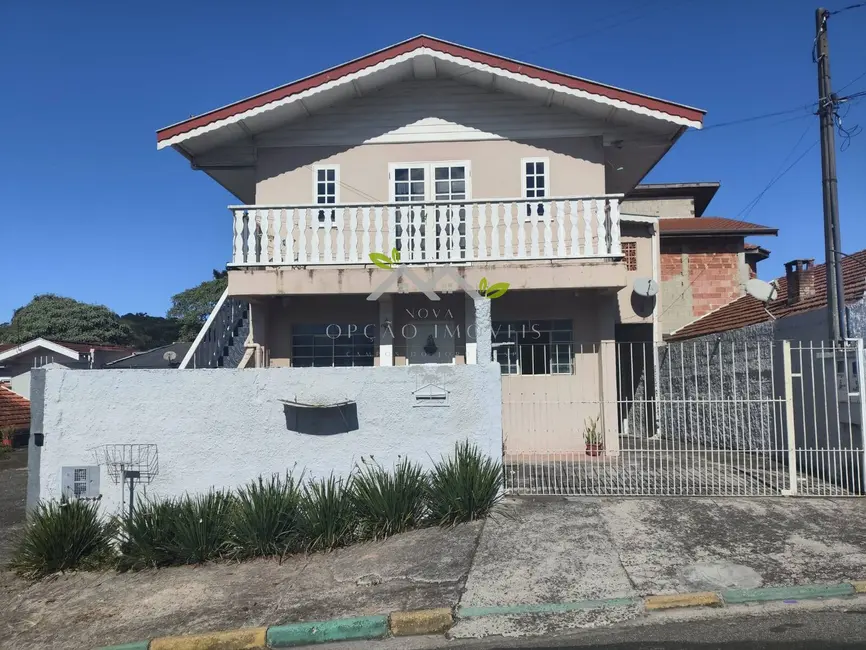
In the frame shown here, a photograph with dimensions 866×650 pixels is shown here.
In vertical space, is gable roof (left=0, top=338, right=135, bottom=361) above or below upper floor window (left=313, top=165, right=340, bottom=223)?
below

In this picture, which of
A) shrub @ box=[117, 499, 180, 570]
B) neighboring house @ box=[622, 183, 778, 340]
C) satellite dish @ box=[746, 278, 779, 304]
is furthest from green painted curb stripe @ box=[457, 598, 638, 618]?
neighboring house @ box=[622, 183, 778, 340]

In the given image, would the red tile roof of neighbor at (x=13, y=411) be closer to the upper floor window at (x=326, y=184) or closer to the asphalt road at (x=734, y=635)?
the upper floor window at (x=326, y=184)

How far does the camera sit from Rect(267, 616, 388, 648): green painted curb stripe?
5.16 metres

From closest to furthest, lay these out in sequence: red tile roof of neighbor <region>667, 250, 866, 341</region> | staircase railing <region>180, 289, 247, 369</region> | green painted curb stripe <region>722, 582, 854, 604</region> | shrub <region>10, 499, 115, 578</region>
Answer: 1. green painted curb stripe <region>722, 582, 854, 604</region>
2. shrub <region>10, 499, 115, 578</region>
3. red tile roof of neighbor <region>667, 250, 866, 341</region>
4. staircase railing <region>180, 289, 247, 369</region>

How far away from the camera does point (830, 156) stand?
8.45 meters

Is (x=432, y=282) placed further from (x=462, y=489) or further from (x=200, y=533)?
(x=200, y=533)

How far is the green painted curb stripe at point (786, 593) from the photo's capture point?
5.42m

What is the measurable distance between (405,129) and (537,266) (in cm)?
365

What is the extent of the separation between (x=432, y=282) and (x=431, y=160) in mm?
2600

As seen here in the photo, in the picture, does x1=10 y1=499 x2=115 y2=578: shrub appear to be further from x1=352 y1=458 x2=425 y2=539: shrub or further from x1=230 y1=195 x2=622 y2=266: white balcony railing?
x1=230 y1=195 x2=622 y2=266: white balcony railing

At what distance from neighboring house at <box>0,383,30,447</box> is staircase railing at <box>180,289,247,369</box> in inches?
378

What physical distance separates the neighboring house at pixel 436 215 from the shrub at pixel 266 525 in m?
3.85

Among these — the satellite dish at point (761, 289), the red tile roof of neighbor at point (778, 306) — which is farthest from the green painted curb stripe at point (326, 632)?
the satellite dish at point (761, 289)

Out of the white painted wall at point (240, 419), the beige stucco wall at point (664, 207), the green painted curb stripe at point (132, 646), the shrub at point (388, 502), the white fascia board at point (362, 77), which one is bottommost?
the green painted curb stripe at point (132, 646)
